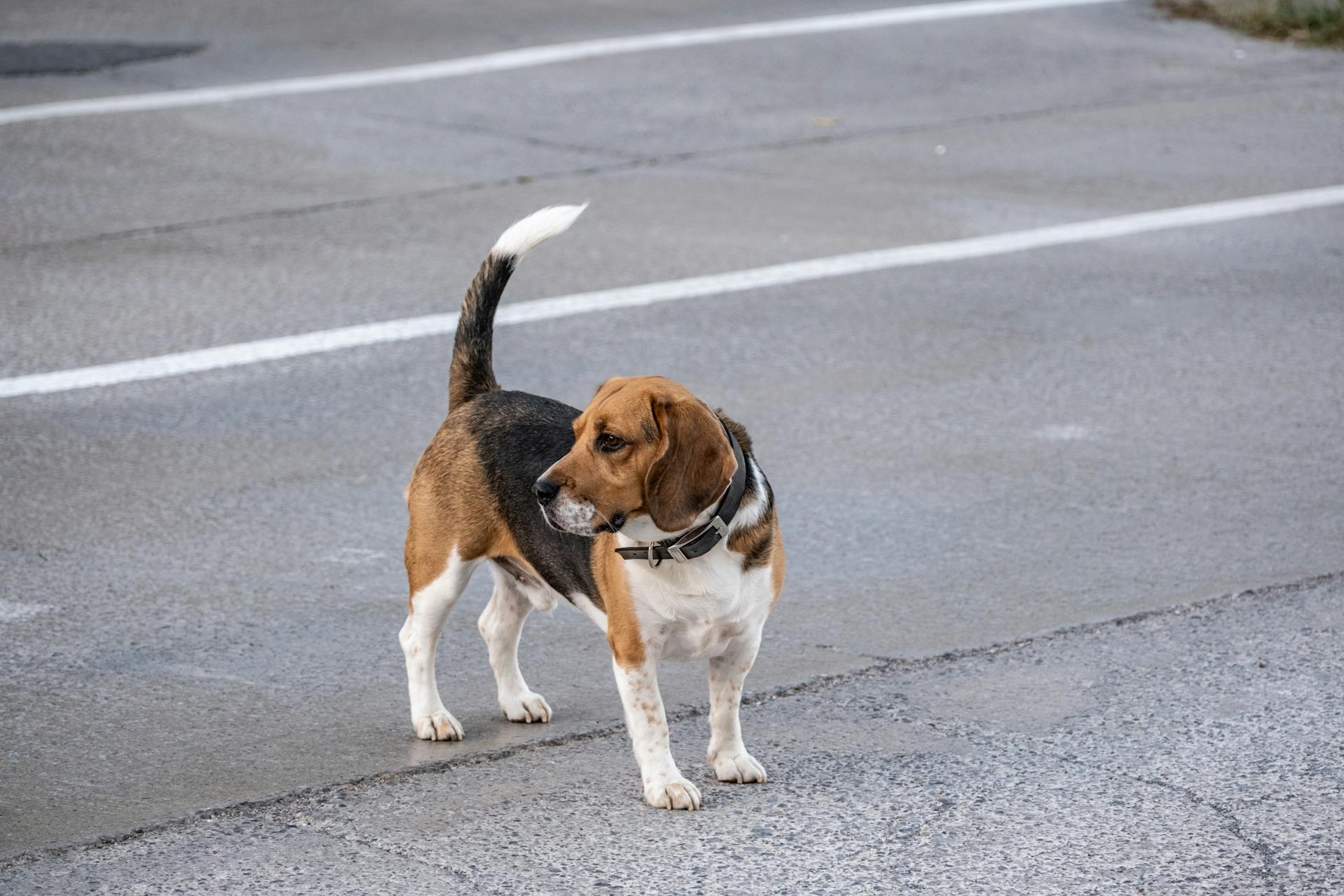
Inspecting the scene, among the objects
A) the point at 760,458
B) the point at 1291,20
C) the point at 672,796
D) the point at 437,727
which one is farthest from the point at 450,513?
the point at 1291,20

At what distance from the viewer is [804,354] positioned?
845 cm

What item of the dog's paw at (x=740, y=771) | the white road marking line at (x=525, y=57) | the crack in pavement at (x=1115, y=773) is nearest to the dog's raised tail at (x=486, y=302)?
the dog's paw at (x=740, y=771)

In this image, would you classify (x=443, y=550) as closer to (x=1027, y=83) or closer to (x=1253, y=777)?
(x=1253, y=777)

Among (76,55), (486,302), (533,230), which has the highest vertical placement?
(533,230)

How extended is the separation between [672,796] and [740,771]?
0.26m

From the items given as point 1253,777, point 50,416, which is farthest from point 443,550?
point 50,416

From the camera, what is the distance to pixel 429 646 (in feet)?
16.0

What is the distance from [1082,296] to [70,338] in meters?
5.23

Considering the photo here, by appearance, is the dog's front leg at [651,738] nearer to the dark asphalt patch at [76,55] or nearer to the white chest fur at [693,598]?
the white chest fur at [693,598]

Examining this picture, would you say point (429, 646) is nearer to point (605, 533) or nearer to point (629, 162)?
point (605, 533)

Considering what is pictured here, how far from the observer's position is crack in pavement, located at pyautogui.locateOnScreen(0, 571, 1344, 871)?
168 inches

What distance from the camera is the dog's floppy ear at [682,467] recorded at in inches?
160

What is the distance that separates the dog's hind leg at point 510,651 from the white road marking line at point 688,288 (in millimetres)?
3676

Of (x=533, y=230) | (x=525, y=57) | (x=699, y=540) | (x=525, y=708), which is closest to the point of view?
(x=699, y=540)
